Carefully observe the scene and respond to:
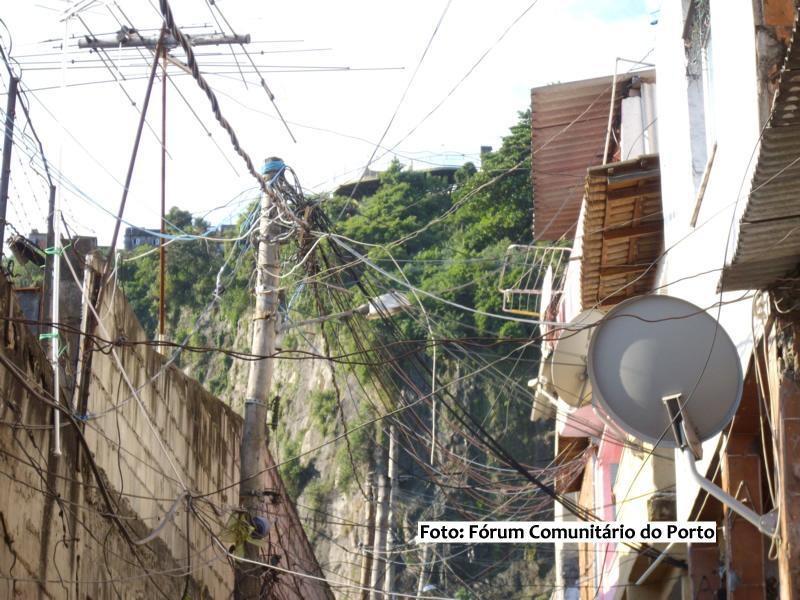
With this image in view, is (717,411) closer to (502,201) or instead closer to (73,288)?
(73,288)

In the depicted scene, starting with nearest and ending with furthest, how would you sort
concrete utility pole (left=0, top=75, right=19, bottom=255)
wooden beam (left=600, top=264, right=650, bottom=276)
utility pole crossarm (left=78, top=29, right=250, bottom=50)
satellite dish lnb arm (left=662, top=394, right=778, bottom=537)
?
satellite dish lnb arm (left=662, top=394, right=778, bottom=537), concrete utility pole (left=0, top=75, right=19, bottom=255), utility pole crossarm (left=78, top=29, right=250, bottom=50), wooden beam (left=600, top=264, right=650, bottom=276)

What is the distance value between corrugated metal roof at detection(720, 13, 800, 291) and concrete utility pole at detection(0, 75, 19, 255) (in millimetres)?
4464

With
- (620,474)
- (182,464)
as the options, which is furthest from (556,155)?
(182,464)

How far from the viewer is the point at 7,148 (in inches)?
293

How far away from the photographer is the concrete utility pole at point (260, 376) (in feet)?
32.8

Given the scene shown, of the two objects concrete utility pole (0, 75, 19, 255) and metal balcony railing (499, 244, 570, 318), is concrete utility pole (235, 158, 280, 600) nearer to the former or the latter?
metal balcony railing (499, 244, 570, 318)

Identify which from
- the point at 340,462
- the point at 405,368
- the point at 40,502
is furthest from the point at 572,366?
the point at 340,462

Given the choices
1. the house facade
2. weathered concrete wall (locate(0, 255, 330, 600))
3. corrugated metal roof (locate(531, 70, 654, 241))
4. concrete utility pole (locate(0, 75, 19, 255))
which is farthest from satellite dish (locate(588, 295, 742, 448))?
corrugated metal roof (locate(531, 70, 654, 241))

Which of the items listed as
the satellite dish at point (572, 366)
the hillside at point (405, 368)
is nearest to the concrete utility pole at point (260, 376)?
the satellite dish at point (572, 366)

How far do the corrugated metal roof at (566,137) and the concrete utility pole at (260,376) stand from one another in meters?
3.79

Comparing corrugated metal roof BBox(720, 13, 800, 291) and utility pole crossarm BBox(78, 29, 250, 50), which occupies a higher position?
utility pole crossarm BBox(78, 29, 250, 50)

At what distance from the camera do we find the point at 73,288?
7.83 metres

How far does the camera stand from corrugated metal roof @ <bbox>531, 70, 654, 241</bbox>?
12289mm

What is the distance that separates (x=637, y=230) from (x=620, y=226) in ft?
0.83
